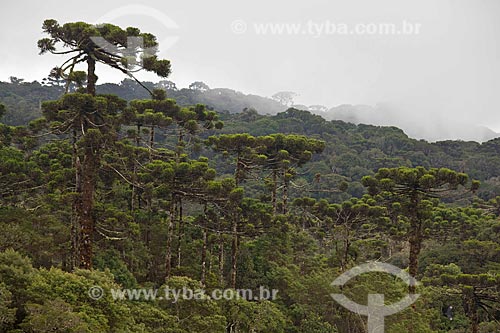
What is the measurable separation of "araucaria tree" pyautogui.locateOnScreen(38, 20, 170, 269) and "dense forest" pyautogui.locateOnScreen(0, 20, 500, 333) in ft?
0.10

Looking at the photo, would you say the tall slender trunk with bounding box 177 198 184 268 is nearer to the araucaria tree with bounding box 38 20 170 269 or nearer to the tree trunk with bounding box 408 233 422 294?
the araucaria tree with bounding box 38 20 170 269

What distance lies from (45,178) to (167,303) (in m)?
7.20

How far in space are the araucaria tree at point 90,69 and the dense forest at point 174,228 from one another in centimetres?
3

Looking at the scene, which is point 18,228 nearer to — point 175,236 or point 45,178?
point 45,178

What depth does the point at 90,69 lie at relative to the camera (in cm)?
997

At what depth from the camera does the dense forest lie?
9.30m

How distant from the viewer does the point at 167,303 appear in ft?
34.2

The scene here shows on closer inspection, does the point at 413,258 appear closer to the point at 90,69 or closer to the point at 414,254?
the point at 414,254

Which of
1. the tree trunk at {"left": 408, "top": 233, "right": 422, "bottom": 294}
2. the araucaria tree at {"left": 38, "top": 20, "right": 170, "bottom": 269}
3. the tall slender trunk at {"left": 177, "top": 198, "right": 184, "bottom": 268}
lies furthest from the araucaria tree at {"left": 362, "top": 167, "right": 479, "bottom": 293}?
the araucaria tree at {"left": 38, "top": 20, "right": 170, "bottom": 269}

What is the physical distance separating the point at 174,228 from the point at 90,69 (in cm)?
957

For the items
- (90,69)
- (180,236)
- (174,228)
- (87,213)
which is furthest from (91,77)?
(174,228)

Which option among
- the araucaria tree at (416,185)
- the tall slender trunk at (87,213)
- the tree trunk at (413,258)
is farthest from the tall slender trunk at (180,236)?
the tree trunk at (413,258)

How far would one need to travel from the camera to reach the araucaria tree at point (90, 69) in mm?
9398

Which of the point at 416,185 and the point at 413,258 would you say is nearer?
the point at 413,258
